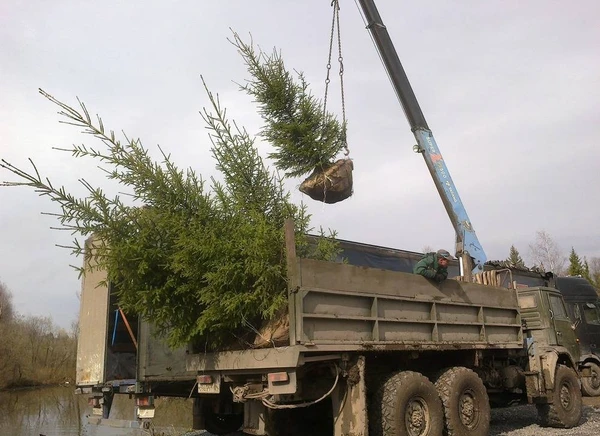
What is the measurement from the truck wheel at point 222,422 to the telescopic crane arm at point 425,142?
5.05 meters

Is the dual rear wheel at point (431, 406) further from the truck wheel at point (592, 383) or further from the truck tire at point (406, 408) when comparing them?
the truck wheel at point (592, 383)

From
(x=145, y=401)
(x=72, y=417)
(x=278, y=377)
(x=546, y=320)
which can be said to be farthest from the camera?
(x=72, y=417)

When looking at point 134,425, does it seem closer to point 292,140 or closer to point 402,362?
point 402,362

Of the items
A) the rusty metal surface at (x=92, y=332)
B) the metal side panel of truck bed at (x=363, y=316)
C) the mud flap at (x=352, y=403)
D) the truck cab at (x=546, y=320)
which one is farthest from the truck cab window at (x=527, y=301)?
the rusty metal surface at (x=92, y=332)

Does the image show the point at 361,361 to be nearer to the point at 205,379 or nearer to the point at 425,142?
the point at 205,379

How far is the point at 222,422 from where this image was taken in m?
8.16

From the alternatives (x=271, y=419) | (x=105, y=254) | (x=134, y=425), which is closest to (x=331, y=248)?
(x=271, y=419)

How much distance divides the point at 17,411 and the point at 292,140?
19.5 meters

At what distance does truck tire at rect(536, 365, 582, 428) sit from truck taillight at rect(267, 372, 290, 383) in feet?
18.8

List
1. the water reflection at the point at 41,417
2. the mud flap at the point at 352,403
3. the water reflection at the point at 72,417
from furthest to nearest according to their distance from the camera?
the water reflection at the point at 41,417 → the water reflection at the point at 72,417 → the mud flap at the point at 352,403

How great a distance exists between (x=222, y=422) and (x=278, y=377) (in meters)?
3.46

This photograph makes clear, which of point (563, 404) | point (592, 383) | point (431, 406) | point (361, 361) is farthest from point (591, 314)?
point (361, 361)

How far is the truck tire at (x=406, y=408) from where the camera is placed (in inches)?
229

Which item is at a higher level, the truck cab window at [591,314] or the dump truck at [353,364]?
the truck cab window at [591,314]
